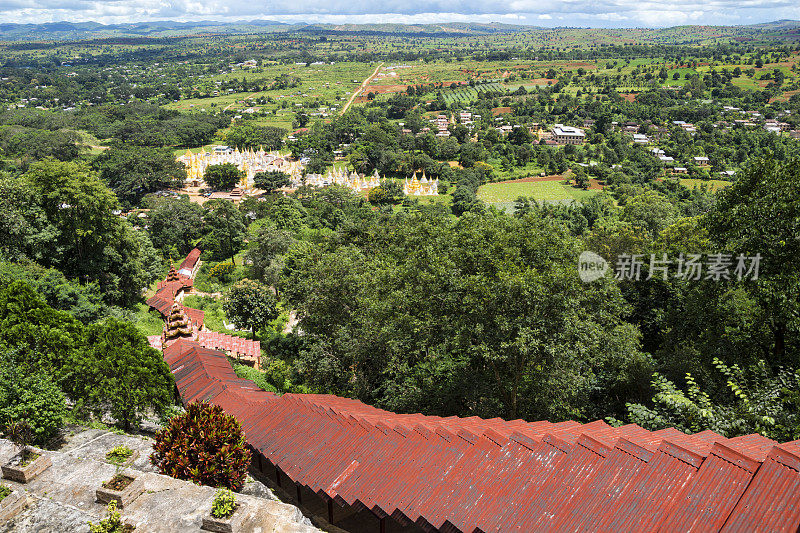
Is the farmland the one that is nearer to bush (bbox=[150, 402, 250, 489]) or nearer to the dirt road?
the dirt road

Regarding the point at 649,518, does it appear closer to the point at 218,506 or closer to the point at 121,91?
the point at 218,506

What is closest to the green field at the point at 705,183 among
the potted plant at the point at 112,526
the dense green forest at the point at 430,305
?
the dense green forest at the point at 430,305

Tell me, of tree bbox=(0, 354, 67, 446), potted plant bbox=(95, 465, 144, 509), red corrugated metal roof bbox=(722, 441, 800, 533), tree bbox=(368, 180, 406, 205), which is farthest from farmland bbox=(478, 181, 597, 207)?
red corrugated metal roof bbox=(722, 441, 800, 533)

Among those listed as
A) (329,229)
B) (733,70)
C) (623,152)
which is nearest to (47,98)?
(329,229)

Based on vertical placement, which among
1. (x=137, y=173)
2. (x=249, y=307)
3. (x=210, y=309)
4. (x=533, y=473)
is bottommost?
(x=210, y=309)

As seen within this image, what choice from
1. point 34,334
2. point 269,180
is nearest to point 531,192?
point 269,180

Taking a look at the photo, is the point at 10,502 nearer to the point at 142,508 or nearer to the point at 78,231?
the point at 142,508

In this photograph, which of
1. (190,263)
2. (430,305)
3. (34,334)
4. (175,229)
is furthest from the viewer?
(175,229)
